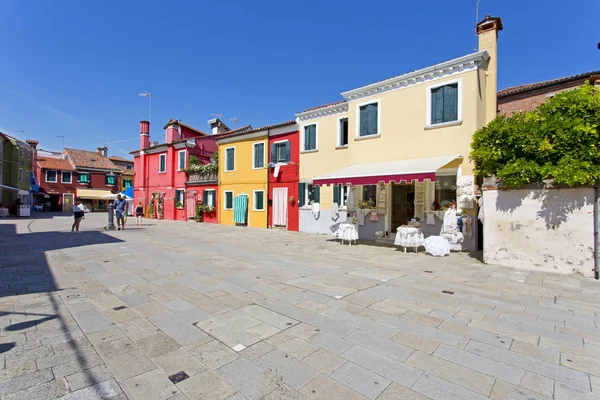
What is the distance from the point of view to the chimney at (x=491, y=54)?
10766 mm

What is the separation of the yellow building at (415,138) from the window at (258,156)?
5.84 m

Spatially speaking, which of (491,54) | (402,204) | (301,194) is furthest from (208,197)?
(491,54)

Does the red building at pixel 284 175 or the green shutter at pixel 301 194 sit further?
the red building at pixel 284 175

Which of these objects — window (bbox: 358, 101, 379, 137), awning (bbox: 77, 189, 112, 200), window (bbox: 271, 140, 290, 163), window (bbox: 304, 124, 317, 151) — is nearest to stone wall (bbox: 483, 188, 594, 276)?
window (bbox: 358, 101, 379, 137)

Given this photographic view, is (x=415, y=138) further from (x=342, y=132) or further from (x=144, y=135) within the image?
(x=144, y=135)

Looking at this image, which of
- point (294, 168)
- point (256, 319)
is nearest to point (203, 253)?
point (256, 319)

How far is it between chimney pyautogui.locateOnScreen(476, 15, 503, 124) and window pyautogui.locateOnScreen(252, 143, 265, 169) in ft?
40.6

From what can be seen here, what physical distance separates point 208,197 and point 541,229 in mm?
20624

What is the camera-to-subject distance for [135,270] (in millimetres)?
6832

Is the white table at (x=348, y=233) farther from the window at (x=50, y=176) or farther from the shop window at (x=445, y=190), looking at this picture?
the window at (x=50, y=176)

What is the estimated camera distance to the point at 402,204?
13.0 metres

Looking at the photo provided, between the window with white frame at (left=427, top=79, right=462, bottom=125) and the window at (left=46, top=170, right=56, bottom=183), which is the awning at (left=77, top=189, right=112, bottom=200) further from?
the window with white frame at (left=427, top=79, right=462, bottom=125)

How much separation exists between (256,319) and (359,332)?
141 cm

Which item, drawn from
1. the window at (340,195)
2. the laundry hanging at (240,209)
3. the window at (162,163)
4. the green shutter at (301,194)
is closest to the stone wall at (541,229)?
the window at (340,195)
